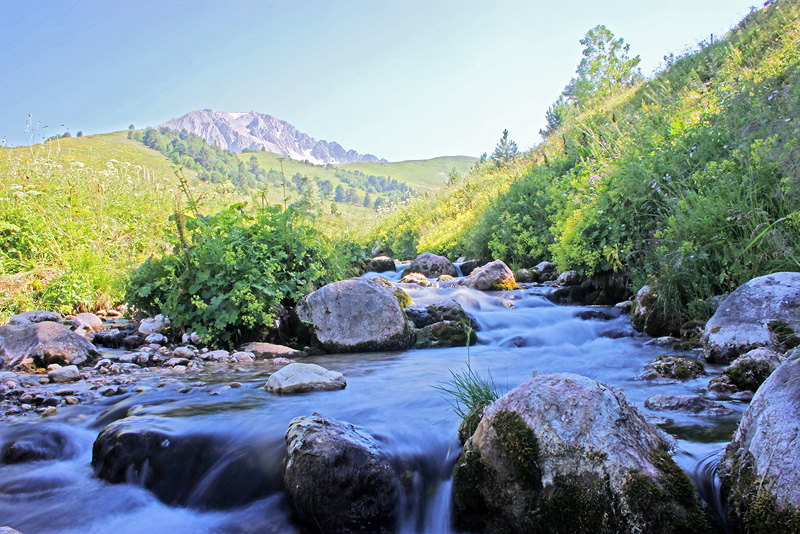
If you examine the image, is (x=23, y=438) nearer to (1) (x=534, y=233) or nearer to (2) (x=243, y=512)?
(2) (x=243, y=512)

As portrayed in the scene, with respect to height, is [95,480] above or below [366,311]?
below

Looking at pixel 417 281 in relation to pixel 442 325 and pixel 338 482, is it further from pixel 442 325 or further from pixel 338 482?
pixel 338 482

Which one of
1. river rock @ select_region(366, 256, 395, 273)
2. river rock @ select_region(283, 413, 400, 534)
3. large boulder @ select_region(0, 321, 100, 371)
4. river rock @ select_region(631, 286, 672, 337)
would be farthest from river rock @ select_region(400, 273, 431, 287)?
river rock @ select_region(283, 413, 400, 534)

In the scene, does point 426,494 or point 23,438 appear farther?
point 23,438

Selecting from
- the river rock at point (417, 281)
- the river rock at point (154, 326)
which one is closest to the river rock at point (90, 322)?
the river rock at point (154, 326)

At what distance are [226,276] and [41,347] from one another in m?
2.14

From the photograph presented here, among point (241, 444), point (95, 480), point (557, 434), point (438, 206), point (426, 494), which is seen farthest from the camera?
point (438, 206)

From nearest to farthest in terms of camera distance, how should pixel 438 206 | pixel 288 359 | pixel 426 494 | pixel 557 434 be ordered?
1. pixel 557 434
2. pixel 426 494
3. pixel 288 359
4. pixel 438 206

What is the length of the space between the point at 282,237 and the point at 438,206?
17.4m

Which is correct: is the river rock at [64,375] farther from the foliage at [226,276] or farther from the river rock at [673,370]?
the river rock at [673,370]

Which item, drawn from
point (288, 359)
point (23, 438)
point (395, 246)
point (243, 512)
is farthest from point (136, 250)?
point (395, 246)

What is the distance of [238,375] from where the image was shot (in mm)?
5227

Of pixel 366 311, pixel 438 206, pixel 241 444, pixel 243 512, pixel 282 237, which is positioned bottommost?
pixel 243 512

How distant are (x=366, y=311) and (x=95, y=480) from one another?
399 cm
